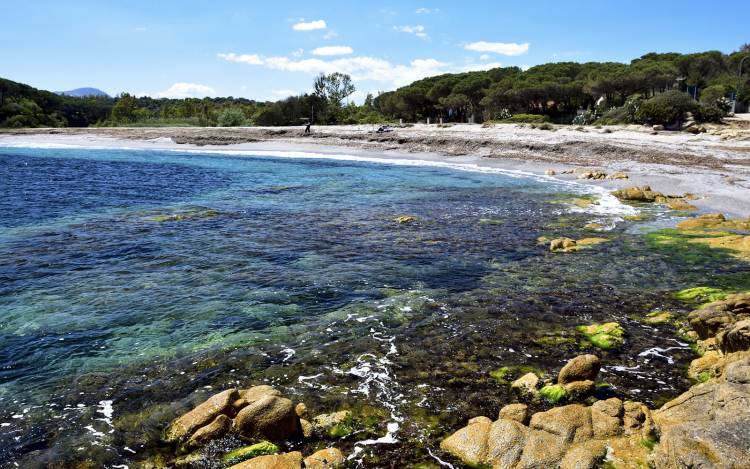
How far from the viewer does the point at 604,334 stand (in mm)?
9555

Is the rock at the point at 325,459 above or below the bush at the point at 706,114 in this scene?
below

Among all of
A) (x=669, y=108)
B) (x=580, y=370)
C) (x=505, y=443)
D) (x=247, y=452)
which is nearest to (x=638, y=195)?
(x=580, y=370)

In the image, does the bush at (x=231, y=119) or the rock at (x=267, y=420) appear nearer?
the rock at (x=267, y=420)

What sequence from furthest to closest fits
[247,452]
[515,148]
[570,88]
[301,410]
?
[570,88] < [515,148] < [301,410] < [247,452]

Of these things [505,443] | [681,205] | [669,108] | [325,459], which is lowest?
[325,459]

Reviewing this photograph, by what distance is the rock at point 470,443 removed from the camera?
19.6 feet

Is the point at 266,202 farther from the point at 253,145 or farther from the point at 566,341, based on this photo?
the point at 253,145

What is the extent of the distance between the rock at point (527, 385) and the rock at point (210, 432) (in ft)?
14.8

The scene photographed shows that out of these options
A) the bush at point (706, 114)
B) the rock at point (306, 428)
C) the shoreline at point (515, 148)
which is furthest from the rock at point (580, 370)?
the bush at point (706, 114)

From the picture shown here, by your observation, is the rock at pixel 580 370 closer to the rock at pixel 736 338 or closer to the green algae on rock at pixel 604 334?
the green algae on rock at pixel 604 334

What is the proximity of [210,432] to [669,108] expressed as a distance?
55.8 meters

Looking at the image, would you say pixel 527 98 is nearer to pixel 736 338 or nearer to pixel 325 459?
pixel 736 338

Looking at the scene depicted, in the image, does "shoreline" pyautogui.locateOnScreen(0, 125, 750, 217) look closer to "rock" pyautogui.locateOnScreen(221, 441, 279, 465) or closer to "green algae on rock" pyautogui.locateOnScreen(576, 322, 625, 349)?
"green algae on rock" pyautogui.locateOnScreen(576, 322, 625, 349)

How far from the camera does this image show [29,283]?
12344 millimetres
